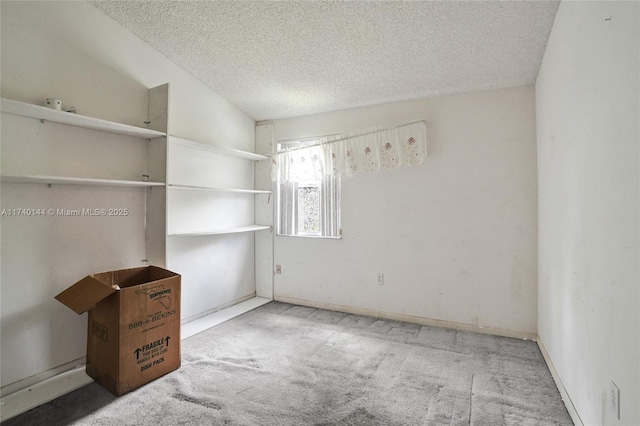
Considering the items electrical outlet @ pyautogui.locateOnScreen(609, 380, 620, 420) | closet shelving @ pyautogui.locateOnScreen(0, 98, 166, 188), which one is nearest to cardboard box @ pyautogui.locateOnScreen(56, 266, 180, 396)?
closet shelving @ pyautogui.locateOnScreen(0, 98, 166, 188)

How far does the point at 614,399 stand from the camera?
Answer: 1234 millimetres

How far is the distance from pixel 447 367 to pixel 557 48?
2.23m

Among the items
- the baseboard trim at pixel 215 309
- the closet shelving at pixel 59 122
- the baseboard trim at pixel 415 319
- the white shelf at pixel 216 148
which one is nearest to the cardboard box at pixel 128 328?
the closet shelving at pixel 59 122

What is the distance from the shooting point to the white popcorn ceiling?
2.15 meters

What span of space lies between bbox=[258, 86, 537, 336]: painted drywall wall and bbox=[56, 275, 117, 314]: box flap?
2.19 metres

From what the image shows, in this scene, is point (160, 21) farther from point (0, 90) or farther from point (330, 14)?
point (330, 14)

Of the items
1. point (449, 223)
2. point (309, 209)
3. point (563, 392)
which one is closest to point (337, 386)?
point (563, 392)

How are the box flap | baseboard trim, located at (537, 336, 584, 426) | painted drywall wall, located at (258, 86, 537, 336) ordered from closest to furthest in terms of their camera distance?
1. baseboard trim, located at (537, 336, 584, 426)
2. the box flap
3. painted drywall wall, located at (258, 86, 537, 336)

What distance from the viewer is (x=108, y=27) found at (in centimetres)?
251

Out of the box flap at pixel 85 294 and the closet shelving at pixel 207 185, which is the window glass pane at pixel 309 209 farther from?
the box flap at pixel 85 294

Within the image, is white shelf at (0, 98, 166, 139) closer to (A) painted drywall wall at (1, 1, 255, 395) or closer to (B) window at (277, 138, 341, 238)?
(A) painted drywall wall at (1, 1, 255, 395)

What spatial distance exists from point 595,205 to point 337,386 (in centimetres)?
172

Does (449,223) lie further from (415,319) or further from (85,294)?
(85,294)

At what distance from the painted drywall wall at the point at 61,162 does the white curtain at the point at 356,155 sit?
58.7 inches
